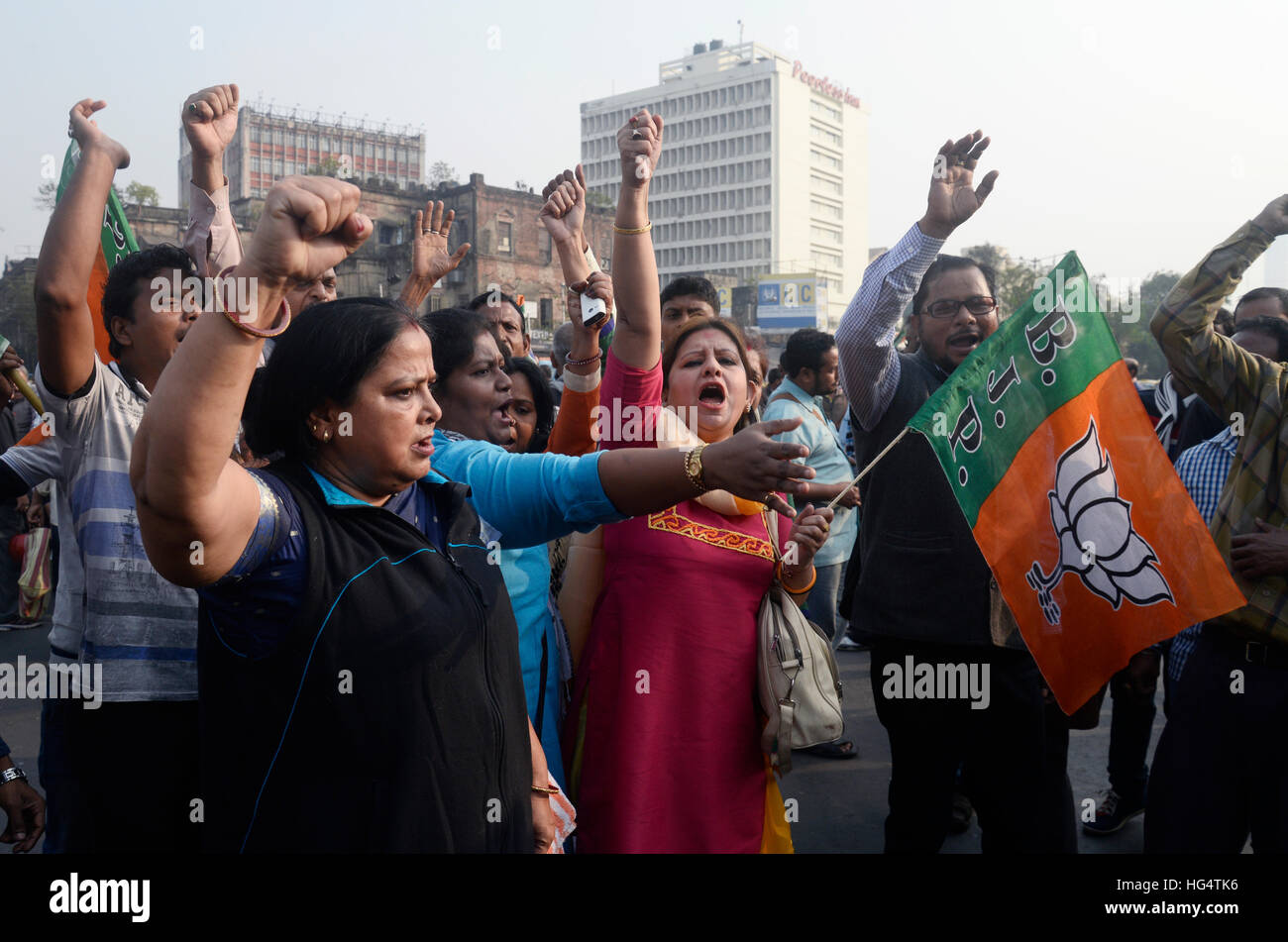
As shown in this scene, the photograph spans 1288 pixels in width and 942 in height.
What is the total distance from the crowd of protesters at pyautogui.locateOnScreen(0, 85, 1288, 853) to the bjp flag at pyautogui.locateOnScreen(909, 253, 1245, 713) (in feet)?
0.76

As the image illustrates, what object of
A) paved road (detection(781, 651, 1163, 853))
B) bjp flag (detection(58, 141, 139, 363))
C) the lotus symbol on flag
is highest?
bjp flag (detection(58, 141, 139, 363))

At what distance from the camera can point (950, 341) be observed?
123 inches

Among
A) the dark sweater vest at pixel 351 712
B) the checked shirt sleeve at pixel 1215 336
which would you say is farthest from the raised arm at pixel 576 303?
the checked shirt sleeve at pixel 1215 336

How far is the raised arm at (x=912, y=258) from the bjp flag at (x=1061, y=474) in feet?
1.05

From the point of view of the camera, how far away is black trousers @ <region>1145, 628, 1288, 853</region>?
2.45 metres

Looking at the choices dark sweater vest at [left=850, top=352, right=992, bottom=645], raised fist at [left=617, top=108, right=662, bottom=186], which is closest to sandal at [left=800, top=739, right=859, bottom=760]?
dark sweater vest at [left=850, top=352, right=992, bottom=645]

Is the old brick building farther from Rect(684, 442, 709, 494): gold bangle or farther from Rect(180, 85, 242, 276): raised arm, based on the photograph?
Rect(684, 442, 709, 494): gold bangle

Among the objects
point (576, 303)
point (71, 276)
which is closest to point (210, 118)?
point (71, 276)

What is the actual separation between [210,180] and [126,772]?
1.60 m

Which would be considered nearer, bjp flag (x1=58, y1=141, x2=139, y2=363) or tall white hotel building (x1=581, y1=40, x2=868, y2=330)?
bjp flag (x1=58, y1=141, x2=139, y2=363)

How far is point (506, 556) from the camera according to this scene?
2.46 m

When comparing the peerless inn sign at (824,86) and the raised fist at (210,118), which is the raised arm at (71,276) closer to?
the raised fist at (210,118)

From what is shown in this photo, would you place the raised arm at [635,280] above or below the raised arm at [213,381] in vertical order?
above

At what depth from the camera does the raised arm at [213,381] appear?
4.05 feet
